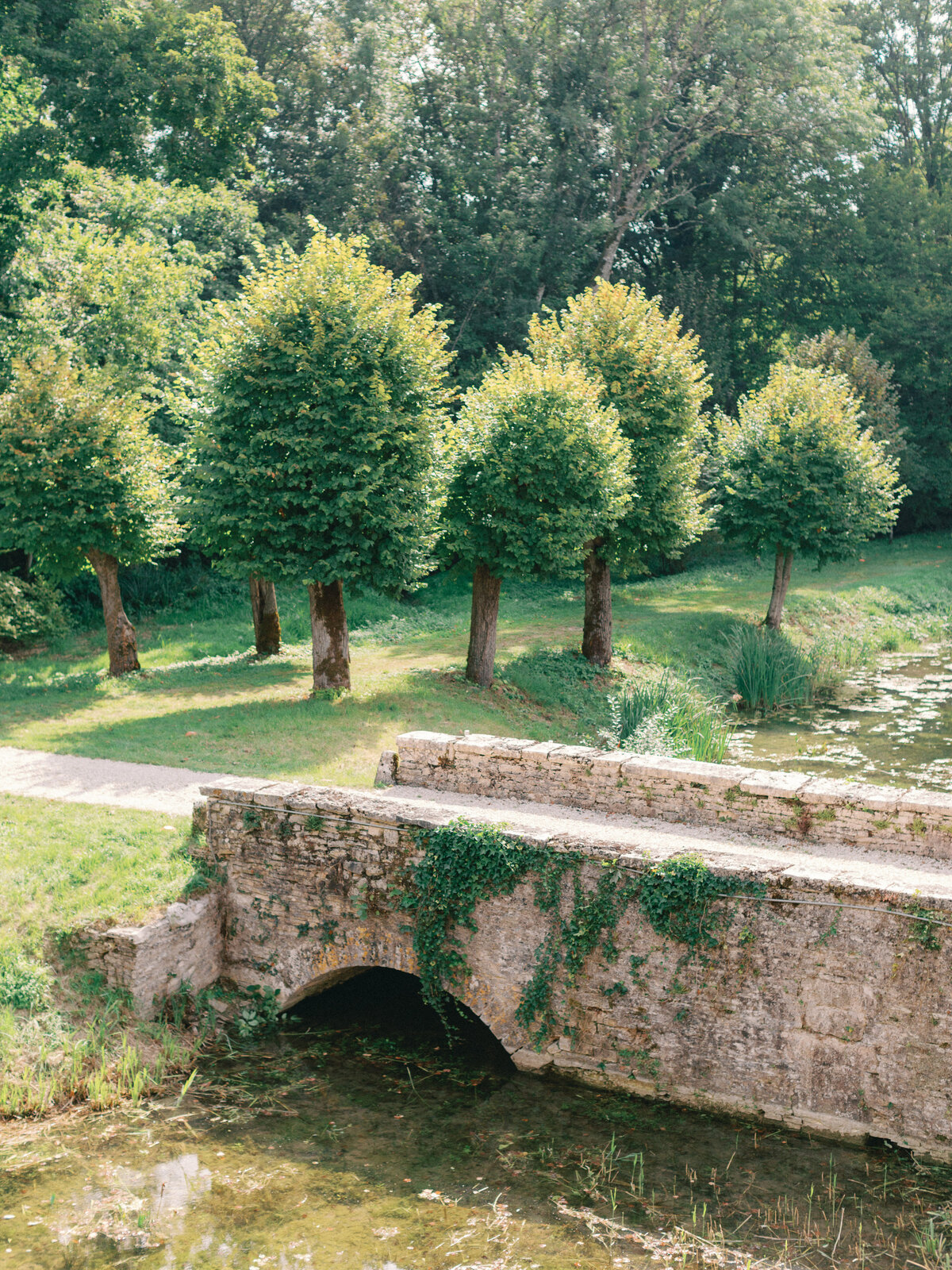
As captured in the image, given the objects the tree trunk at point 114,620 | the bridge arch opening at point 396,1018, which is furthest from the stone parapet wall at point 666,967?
the tree trunk at point 114,620

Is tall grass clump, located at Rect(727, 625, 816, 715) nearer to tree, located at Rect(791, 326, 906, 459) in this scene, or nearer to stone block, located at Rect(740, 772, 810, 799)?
stone block, located at Rect(740, 772, 810, 799)

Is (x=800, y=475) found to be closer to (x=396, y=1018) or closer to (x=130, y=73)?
(x=130, y=73)

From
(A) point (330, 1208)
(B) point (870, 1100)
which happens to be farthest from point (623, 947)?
(A) point (330, 1208)

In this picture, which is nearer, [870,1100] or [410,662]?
[870,1100]

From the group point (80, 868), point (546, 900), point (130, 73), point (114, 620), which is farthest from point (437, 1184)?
point (130, 73)

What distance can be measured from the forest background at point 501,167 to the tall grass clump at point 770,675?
536 inches

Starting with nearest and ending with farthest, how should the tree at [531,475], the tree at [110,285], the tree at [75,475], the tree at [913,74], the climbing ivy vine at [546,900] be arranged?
the climbing ivy vine at [546,900]
the tree at [531,475]
the tree at [75,475]
the tree at [110,285]
the tree at [913,74]

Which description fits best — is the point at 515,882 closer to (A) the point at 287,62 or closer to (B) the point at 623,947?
(B) the point at 623,947

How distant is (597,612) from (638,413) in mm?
4060

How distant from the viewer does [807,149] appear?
36.8 metres

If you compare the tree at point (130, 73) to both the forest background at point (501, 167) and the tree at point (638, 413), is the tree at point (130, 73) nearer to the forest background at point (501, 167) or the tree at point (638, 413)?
the forest background at point (501, 167)

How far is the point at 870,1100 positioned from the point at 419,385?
12.5 metres

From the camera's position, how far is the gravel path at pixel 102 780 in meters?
12.2

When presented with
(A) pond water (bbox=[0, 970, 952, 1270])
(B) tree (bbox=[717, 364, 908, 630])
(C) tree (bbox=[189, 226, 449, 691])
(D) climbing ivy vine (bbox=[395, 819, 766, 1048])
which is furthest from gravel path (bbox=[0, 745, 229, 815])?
(B) tree (bbox=[717, 364, 908, 630])
